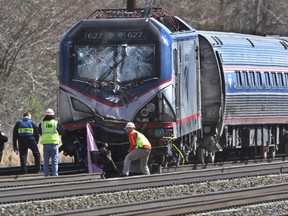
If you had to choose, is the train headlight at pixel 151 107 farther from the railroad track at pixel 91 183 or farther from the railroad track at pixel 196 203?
the railroad track at pixel 196 203

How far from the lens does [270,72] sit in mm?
25672

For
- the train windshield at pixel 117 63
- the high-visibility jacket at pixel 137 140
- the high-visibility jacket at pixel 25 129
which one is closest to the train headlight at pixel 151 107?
the train windshield at pixel 117 63

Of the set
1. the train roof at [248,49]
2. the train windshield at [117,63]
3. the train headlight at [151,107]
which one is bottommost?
the train headlight at [151,107]

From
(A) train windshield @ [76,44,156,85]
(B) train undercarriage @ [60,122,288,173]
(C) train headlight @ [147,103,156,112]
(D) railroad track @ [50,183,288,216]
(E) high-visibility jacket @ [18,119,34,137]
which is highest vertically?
(A) train windshield @ [76,44,156,85]

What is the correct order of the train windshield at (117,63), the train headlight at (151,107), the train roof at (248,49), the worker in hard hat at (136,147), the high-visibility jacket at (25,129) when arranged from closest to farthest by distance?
the worker in hard hat at (136,147)
the train headlight at (151,107)
the train windshield at (117,63)
the high-visibility jacket at (25,129)
the train roof at (248,49)

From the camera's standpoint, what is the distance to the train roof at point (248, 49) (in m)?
23.5

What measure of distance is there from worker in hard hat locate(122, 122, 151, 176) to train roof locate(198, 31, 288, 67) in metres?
5.06

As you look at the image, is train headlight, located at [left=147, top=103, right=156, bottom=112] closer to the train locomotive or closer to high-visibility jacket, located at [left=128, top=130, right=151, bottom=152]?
the train locomotive

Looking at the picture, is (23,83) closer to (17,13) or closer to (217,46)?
(17,13)

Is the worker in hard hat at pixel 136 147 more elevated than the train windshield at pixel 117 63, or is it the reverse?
the train windshield at pixel 117 63

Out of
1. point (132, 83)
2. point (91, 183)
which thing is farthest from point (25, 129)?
point (91, 183)

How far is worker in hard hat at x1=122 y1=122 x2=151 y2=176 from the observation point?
18.6m

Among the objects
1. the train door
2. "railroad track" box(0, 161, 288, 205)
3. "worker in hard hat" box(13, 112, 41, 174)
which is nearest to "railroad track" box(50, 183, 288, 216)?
"railroad track" box(0, 161, 288, 205)

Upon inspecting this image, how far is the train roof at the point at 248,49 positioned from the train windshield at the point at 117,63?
3.92m
